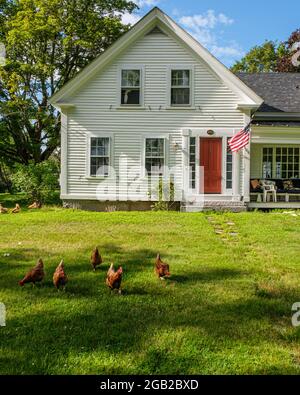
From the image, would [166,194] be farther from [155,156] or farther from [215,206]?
[215,206]

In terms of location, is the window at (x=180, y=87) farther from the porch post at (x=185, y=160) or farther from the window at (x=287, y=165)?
the window at (x=287, y=165)

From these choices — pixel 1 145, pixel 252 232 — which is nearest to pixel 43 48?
pixel 1 145

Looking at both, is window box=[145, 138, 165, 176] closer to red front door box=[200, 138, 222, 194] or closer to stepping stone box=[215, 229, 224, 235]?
red front door box=[200, 138, 222, 194]

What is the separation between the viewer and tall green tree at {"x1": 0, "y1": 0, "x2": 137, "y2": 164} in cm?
2042

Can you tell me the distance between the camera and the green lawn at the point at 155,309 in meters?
3.41

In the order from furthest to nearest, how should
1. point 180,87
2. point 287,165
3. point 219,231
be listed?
point 287,165, point 180,87, point 219,231

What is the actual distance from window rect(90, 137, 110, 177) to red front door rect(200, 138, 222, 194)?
139 inches

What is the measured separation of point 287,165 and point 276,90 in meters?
3.80

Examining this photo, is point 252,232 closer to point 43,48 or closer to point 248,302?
point 248,302

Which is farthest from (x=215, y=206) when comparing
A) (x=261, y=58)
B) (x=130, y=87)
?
(x=261, y=58)

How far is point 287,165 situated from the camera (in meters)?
16.6

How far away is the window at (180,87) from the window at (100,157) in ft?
9.70

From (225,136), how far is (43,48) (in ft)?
42.7

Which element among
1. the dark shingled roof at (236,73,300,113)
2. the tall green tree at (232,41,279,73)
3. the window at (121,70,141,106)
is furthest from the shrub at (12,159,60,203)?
the tall green tree at (232,41,279,73)
